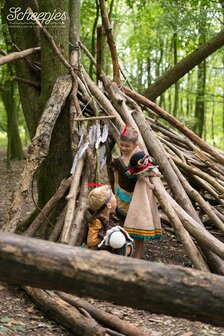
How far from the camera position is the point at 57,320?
11.9 ft

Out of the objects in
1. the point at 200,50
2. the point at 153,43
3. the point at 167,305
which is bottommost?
the point at 167,305

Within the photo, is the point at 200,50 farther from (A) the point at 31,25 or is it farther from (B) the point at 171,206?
(B) the point at 171,206

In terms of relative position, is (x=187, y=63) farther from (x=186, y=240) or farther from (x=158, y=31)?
(x=158, y=31)

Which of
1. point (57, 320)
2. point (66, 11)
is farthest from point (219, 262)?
point (66, 11)

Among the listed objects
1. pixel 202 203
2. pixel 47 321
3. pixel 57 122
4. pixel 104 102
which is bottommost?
pixel 47 321

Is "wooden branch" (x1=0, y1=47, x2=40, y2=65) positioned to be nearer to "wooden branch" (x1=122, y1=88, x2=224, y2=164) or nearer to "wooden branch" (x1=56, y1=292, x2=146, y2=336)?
"wooden branch" (x1=122, y1=88, x2=224, y2=164)

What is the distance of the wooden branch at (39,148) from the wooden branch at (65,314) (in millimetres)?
882

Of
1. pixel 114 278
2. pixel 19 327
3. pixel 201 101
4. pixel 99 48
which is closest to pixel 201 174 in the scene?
pixel 99 48

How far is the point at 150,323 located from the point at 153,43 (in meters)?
14.8

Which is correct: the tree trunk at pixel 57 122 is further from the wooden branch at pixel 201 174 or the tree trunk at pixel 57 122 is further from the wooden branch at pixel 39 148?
the wooden branch at pixel 201 174

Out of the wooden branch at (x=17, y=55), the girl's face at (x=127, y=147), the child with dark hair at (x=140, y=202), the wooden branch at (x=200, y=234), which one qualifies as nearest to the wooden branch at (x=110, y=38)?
the wooden branch at (x=17, y=55)

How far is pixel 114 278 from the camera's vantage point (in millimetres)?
1990

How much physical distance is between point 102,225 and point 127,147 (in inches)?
35.8

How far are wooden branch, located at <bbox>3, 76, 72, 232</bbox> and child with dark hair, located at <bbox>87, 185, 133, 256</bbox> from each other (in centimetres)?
76
